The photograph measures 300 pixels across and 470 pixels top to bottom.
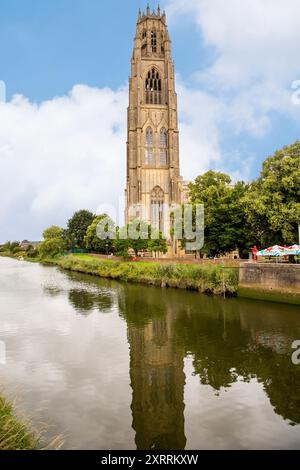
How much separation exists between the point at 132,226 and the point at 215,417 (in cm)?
4735

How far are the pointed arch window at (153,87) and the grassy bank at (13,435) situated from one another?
70.6 m

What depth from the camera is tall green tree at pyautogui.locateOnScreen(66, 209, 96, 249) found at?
3625 inches

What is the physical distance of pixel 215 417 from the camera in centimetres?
866

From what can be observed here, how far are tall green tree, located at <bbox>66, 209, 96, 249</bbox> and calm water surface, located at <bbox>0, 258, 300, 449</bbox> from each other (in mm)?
70473

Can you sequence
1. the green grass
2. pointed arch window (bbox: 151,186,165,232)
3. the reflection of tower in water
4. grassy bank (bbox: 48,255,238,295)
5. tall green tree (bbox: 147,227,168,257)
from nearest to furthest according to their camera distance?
the reflection of tower in water → the green grass → grassy bank (bbox: 48,255,238,295) → tall green tree (bbox: 147,227,168,257) → pointed arch window (bbox: 151,186,165,232)

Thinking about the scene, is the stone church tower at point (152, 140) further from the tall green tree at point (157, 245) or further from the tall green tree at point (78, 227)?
the tall green tree at point (78, 227)

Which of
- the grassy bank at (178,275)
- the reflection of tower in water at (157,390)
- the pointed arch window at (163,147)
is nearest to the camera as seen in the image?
the reflection of tower in water at (157,390)

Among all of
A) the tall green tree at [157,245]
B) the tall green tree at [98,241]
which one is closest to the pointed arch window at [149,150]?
the tall green tree at [98,241]

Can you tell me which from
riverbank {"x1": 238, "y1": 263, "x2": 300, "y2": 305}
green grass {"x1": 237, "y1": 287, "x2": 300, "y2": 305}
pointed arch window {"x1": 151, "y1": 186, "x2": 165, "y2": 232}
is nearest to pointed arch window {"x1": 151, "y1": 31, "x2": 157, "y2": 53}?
pointed arch window {"x1": 151, "y1": 186, "x2": 165, "y2": 232}

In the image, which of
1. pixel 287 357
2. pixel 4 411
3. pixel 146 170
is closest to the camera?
pixel 4 411

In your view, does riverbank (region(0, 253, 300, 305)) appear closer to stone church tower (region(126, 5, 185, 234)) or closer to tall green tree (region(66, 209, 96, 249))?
stone church tower (region(126, 5, 185, 234))

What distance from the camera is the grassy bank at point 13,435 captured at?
5.88 m
